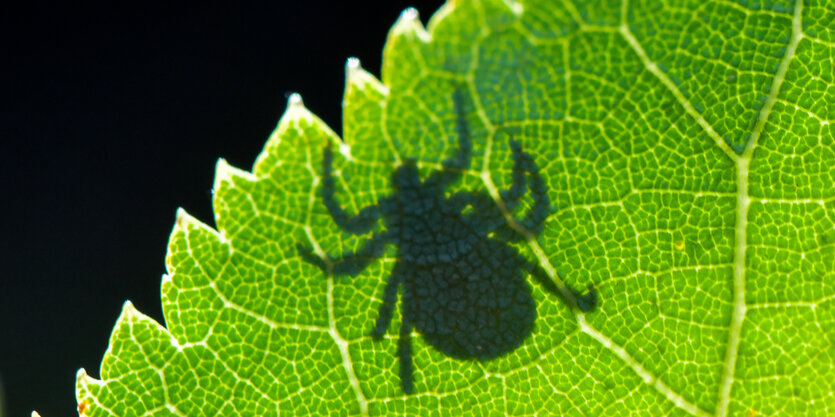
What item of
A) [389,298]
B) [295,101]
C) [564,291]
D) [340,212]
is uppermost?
[295,101]

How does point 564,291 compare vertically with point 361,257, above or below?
below

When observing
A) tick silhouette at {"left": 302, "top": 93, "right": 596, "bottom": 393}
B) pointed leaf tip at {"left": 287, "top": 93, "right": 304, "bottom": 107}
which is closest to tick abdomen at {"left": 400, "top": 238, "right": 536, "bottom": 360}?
tick silhouette at {"left": 302, "top": 93, "right": 596, "bottom": 393}

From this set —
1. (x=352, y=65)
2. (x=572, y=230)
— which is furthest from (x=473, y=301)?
(x=352, y=65)

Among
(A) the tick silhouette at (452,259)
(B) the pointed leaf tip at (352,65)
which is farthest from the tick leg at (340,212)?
(B) the pointed leaf tip at (352,65)

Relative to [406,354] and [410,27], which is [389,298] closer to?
[406,354]

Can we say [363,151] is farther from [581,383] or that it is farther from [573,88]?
[581,383]

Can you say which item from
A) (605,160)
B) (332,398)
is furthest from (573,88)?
(332,398)

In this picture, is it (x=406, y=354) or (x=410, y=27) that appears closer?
(x=410, y=27)
